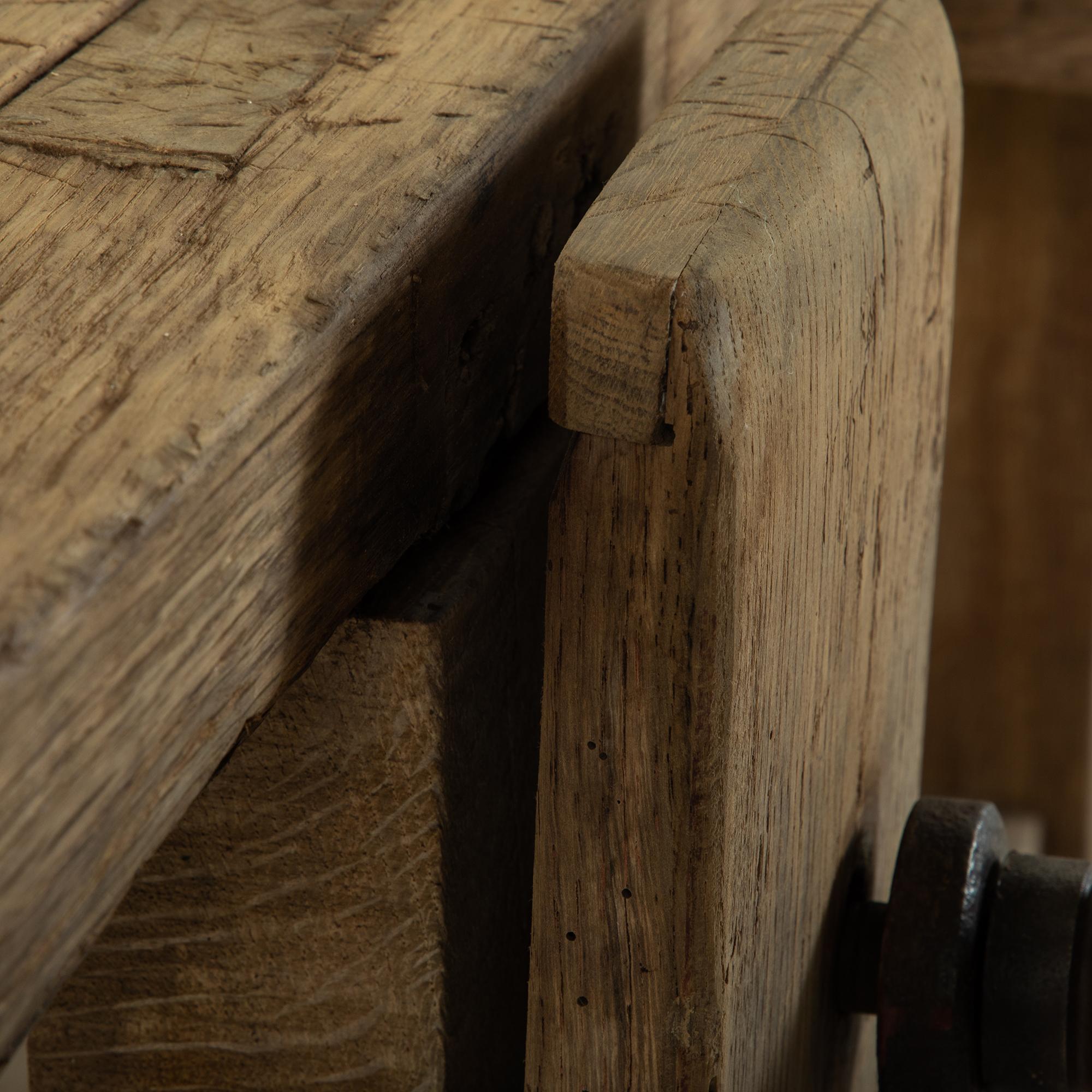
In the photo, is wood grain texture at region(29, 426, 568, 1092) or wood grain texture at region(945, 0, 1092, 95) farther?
wood grain texture at region(945, 0, 1092, 95)

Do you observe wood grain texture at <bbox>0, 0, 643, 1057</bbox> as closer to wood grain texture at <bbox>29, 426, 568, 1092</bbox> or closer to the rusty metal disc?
wood grain texture at <bbox>29, 426, 568, 1092</bbox>

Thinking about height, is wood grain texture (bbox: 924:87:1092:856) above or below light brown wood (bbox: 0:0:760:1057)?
below

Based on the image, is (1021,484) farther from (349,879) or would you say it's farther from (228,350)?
(228,350)

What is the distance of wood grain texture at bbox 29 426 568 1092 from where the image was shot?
750 millimetres

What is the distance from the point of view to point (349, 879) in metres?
0.77

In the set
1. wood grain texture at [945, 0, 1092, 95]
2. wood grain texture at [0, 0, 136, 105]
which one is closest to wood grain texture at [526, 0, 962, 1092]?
wood grain texture at [0, 0, 136, 105]

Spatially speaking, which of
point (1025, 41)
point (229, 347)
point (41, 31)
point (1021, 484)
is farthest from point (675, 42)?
point (1021, 484)

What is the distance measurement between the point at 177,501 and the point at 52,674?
78 millimetres

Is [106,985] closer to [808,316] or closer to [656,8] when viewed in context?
[808,316]

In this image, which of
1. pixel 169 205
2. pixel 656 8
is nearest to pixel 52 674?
pixel 169 205

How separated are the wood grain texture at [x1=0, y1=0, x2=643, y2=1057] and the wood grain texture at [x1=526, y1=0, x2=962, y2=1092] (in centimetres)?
8

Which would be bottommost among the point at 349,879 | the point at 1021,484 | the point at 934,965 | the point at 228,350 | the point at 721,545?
the point at 1021,484

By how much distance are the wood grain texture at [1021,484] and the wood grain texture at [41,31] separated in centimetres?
163

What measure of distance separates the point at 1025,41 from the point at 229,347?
55.6 inches
